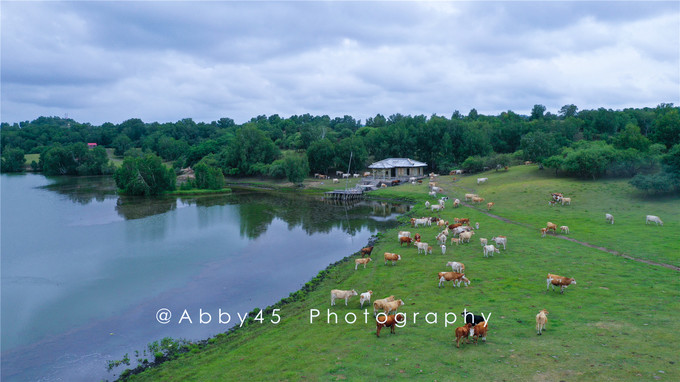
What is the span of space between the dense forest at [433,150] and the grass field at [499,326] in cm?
1968

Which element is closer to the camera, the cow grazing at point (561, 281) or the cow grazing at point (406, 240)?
the cow grazing at point (561, 281)

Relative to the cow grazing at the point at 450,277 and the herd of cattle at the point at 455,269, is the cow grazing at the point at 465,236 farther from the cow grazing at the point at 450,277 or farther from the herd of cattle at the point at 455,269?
the cow grazing at the point at 450,277

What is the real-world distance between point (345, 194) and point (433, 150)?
29713 mm

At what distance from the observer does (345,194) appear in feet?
202

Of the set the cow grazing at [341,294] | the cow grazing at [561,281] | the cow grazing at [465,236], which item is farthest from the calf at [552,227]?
the cow grazing at [341,294]

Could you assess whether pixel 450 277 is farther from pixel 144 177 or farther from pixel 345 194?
pixel 144 177

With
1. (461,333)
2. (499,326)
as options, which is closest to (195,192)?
(499,326)

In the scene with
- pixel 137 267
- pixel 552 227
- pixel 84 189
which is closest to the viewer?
pixel 137 267

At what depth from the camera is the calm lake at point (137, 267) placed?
18125 mm

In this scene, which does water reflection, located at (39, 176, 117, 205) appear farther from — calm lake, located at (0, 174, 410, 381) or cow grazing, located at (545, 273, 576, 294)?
cow grazing, located at (545, 273, 576, 294)

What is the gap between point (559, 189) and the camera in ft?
Answer: 145

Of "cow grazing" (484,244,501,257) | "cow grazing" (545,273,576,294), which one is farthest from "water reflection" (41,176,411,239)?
"cow grazing" (545,273,576,294)

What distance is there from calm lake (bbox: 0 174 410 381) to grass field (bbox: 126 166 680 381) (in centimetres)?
366

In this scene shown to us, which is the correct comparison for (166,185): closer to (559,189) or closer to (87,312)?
(87,312)
